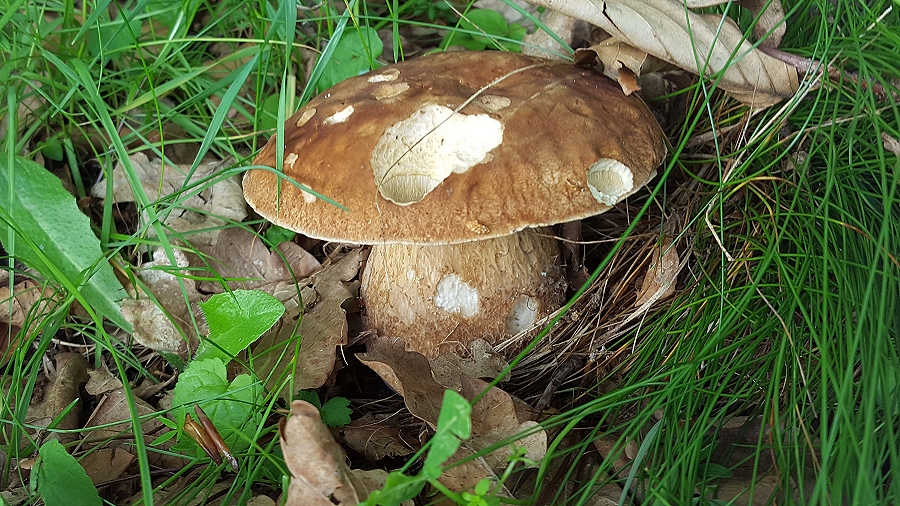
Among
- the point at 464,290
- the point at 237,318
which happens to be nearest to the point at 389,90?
the point at 464,290

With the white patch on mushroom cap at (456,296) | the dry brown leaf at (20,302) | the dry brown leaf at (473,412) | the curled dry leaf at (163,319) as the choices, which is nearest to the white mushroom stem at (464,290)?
the white patch on mushroom cap at (456,296)

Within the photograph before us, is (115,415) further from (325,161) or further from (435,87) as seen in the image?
(435,87)

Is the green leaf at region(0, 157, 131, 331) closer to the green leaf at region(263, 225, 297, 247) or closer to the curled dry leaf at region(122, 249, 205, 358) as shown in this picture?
the curled dry leaf at region(122, 249, 205, 358)

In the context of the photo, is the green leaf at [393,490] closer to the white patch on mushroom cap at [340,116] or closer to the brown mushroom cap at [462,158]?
the brown mushroom cap at [462,158]

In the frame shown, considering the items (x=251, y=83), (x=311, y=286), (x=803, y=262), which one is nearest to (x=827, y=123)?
(x=803, y=262)

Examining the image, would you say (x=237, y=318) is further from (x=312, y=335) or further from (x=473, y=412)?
(x=473, y=412)

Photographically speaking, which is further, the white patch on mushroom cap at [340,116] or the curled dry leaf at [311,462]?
the white patch on mushroom cap at [340,116]
